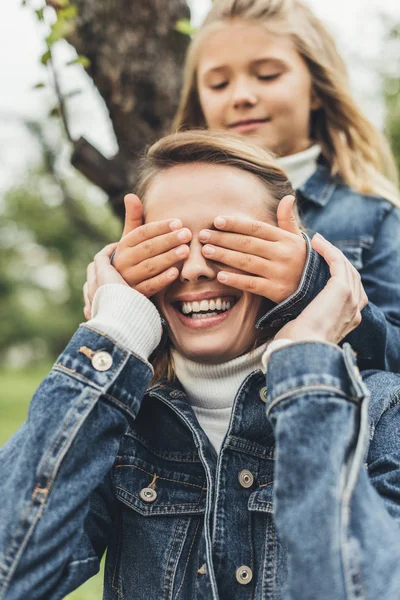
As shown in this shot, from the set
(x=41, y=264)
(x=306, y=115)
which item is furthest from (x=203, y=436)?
(x=41, y=264)

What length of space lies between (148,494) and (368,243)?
4.60 ft

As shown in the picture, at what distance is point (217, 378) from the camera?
2062 mm

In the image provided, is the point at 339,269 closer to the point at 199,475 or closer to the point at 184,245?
the point at 184,245

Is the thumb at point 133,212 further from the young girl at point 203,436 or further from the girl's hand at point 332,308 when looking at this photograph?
the girl's hand at point 332,308

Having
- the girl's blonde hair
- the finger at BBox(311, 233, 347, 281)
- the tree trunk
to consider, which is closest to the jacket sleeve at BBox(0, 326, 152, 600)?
the finger at BBox(311, 233, 347, 281)

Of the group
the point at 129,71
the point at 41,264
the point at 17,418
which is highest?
the point at 41,264

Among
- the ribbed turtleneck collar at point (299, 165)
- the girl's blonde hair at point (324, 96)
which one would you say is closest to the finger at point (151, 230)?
the ribbed turtleneck collar at point (299, 165)

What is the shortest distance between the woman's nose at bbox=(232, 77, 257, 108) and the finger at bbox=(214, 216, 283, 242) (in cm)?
116

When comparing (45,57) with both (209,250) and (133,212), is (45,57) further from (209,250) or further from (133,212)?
(209,250)

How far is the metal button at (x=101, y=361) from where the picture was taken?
5.67ft

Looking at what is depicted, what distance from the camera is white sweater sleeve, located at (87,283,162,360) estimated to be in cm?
181

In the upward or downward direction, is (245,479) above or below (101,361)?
below

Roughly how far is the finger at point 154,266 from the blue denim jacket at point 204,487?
0.28 metres

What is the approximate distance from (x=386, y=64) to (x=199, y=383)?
7.79 meters
